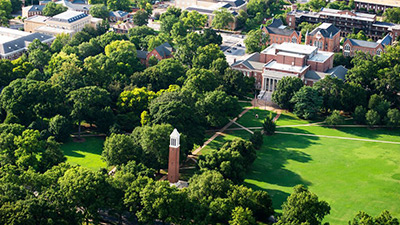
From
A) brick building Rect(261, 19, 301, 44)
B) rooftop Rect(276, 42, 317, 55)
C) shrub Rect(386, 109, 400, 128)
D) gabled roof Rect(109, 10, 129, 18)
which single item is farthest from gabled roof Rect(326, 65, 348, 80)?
gabled roof Rect(109, 10, 129, 18)

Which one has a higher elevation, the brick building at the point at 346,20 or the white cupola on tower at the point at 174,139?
the brick building at the point at 346,20

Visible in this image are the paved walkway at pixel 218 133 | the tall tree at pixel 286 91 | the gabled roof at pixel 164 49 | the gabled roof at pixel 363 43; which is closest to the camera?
the paved walkway at pixel 218 133

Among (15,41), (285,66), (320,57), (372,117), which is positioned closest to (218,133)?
(285,66)

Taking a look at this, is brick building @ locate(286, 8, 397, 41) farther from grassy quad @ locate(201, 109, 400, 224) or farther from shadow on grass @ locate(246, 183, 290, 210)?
shadow on grass @ locate(246, 183, 290, 210)

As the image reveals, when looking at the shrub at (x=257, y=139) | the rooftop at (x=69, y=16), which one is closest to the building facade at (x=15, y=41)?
the rooftop at (x=69, y=16)

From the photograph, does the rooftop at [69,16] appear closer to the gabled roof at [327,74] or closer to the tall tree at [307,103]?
→ the gabled roof at [327,74]

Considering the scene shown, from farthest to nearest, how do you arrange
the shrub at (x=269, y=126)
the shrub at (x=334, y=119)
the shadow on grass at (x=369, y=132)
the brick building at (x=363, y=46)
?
the brick building at (x=363, y=46)
the shrub at (x=334, y=119)
the shadow on grass at (x=369, y=132)
the shrub at (x=269, y=126)
